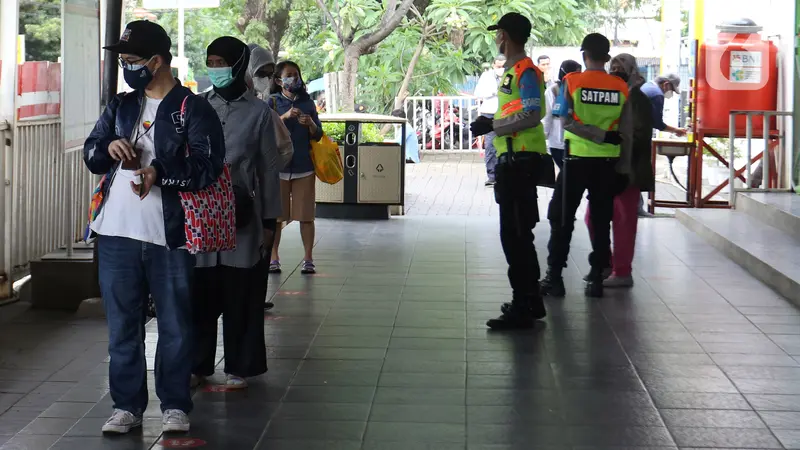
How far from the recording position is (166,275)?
4.93 metres

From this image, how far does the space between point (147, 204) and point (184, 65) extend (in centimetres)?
1431

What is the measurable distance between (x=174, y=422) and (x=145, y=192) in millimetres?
1038

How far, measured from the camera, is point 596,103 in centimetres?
812

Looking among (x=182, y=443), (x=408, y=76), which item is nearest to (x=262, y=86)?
(x=182, y=443)

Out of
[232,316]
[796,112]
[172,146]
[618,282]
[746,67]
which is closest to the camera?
[172,146]

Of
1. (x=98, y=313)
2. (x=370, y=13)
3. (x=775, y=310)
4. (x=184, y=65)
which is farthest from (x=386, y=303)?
(x=370, y=13)

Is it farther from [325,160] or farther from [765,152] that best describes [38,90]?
[765,152]

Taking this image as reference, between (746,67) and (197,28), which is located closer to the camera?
(746,67)

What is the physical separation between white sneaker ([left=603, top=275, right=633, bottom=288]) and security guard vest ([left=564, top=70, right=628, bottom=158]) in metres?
1.11

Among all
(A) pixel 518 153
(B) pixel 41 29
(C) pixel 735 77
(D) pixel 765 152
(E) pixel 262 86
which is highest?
(C) pixel 735 77

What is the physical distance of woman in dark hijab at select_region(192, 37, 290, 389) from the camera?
5559 millimetres

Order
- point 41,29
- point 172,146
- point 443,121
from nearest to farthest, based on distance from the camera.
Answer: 1. point 172,146
2. point 41,29
3. point 443,121

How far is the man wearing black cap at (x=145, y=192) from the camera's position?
4754mm

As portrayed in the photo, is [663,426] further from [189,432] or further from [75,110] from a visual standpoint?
[75,110]
